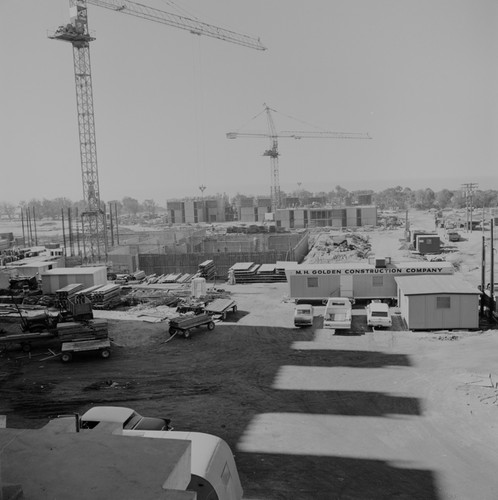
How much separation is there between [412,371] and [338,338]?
5067mm

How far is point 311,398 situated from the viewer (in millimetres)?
16469

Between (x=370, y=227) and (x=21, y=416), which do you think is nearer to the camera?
(x=21, y=416)

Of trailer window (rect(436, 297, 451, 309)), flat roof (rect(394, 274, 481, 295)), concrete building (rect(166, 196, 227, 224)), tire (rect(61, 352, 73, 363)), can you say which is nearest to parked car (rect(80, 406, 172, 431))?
tire (rect(61, 352, 73, 363))

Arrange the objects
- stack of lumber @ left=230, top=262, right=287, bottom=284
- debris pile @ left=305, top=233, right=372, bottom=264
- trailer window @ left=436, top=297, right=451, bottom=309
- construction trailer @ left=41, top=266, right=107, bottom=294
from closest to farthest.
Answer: trailer window @ left=436, top=297, right=451, bottom=309
construction trailer @ left=41, top=266, right=107, bottom=294
stack of lumber @ left=230, top=262, right=287, bottom=284
debris pile @ left=305, top=233, right=372, bottom=264

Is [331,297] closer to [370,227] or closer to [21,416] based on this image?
[21,416]

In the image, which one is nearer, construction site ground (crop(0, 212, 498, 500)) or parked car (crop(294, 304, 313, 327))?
construction site ground (crop(0, 212, 498, 500))

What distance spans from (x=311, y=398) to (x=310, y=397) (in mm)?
96

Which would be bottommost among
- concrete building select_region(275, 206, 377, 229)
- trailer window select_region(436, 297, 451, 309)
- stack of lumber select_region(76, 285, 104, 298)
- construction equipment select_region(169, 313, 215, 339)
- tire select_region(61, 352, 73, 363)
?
tire select_region(61, 352, 73, 363)

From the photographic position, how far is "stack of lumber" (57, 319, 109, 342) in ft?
74.0

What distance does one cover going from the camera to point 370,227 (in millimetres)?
95625

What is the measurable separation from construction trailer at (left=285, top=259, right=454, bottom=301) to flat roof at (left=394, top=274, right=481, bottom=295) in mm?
1354

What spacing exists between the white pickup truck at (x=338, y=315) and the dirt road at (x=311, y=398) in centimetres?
61

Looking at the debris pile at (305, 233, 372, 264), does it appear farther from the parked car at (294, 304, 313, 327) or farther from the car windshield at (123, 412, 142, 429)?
the car windshield at (123, 412, 142, 429)

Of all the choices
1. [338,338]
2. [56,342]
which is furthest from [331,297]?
[56,342]
